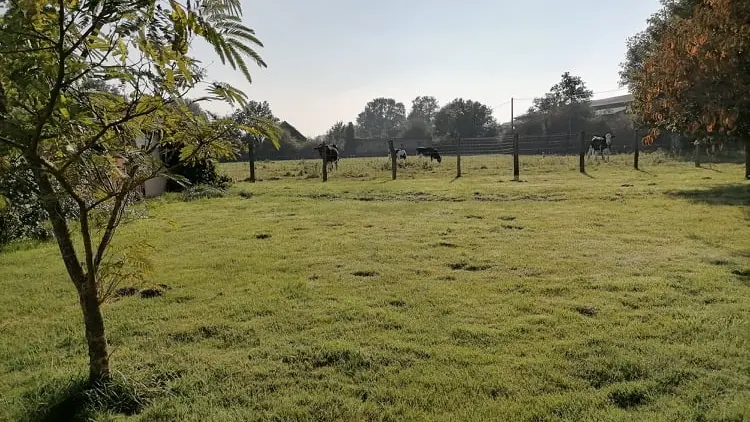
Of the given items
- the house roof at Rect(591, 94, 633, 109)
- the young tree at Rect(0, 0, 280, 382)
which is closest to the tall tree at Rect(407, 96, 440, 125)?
the house roof at Rect(591, 94, 633, 109)

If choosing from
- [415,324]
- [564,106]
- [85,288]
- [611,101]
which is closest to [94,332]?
[85,288]

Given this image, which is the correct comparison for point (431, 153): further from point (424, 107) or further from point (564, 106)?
point (424, 107)

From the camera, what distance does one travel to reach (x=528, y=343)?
328 centimetres

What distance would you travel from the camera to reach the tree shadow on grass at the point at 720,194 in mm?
9398

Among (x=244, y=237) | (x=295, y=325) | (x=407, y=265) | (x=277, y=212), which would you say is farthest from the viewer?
(x=277, y=212)

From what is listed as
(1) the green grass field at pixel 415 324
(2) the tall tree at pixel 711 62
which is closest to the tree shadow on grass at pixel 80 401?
(1) the green grass field at pixel 415 324

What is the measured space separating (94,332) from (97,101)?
127cm

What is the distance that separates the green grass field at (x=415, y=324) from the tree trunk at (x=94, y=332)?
16 centimetres

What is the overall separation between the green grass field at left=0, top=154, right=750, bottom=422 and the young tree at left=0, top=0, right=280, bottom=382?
0.72 metres

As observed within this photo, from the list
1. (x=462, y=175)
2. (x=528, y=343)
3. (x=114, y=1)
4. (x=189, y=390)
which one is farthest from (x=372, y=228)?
(x=462, y=175)

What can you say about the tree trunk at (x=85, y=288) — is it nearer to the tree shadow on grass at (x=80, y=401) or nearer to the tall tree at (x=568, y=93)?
the tree shadow on grass at (x=80, y=401)

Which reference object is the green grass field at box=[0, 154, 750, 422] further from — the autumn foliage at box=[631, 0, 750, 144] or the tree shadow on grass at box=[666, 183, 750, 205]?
the tree shadow on grass at box=[666, 183, 750, 205]

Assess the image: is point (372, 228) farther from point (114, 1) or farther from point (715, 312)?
point (114, 1)

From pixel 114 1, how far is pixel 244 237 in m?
5.42
